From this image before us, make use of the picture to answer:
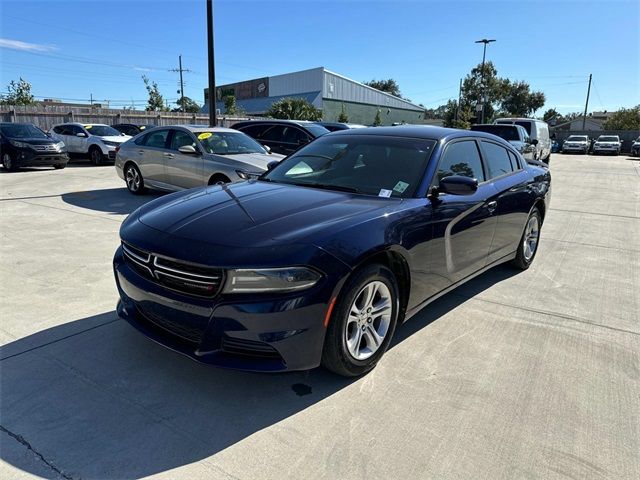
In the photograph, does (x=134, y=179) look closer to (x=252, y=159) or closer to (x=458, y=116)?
(x=252, y=159)

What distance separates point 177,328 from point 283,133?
386 inches

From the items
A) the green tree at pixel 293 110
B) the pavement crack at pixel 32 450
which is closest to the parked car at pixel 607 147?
the green tree at pixel 293 110

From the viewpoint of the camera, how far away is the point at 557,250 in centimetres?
639

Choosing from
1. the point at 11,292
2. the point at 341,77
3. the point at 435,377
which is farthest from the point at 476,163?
the point at 341,77

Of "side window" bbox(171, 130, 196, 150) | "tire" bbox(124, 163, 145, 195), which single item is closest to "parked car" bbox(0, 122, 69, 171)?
"tire" bbox(124, 163, 145, 195)

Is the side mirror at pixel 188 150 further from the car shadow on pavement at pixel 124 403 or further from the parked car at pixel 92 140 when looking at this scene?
the parked car at pixel 92 140

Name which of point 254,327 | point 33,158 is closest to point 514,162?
point 254,327

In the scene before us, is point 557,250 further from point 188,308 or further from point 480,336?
point 188,308

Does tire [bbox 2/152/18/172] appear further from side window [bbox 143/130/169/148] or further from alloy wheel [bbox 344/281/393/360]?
alloy wheel [bbox 344/281/393/360]

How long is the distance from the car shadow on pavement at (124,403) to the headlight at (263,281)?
2.43 feet

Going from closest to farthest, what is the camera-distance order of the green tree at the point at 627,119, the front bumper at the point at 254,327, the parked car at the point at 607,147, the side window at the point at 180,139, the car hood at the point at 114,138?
the front bumper at the point at 254,327 → the side window at the point at 180,139 → the car hood at the point at 114,138 → the parked car at the point at 607,147 → the green tree at the point at 627,119

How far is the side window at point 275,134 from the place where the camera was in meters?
11.9

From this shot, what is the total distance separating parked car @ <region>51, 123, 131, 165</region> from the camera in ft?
52.9

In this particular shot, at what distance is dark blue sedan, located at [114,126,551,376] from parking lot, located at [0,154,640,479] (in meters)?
0.34
